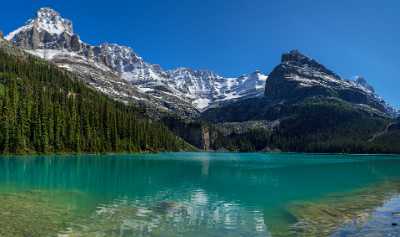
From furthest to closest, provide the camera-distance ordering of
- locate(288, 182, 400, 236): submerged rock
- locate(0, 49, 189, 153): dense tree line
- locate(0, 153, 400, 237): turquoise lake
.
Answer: locate(0, 49, 189, 153): dense tree line → locate(288, 182, 400, 236): submerged rock → locate(0, 153, 400, 237): turquoise lake

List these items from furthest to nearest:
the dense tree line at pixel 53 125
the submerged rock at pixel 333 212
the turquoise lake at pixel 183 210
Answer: the dense tree line at pixel 53 125 → the submerged rock at pixel 333 212 → the turquoise lake at pixel 183 210

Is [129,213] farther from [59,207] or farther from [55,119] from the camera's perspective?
[55,119]

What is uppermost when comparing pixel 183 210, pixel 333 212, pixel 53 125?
pixel 53 125

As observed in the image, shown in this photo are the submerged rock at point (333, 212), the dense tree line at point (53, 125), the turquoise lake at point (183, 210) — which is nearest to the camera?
the turquoise lake at point (183, 210)

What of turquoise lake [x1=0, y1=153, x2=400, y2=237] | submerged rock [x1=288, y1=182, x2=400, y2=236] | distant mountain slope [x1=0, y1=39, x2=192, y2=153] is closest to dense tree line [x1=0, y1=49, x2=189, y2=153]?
distant mountain slope [x1=0, y1=39, x2=192, y2=153]

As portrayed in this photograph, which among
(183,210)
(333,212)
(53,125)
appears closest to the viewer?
(183,210)

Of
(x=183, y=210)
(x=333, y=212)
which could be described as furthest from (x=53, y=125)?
(x=333, y=212)

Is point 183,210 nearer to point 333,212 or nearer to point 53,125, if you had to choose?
point 333,212

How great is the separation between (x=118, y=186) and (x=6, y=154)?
84.2 metres

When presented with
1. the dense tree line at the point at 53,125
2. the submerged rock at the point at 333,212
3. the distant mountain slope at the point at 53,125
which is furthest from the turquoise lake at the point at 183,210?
the dense tree line at the point at 53,125

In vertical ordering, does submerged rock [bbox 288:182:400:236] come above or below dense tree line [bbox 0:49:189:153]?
below

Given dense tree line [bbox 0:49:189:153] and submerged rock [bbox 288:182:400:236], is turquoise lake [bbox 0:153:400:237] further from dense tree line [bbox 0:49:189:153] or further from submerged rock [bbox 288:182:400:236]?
dense tree line [bbox 0:49:189:153]

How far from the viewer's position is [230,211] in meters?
36.8

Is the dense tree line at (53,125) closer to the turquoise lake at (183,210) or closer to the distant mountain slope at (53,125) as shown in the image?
the distant mountain slope at (53,125)
